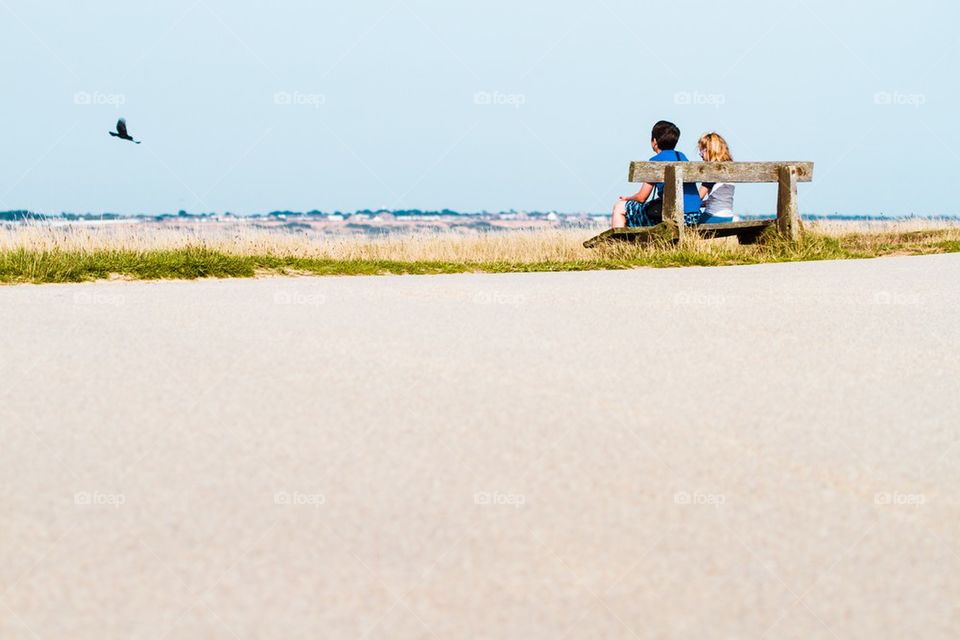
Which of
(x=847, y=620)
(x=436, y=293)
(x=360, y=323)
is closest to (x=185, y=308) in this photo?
(x=360, y=323)

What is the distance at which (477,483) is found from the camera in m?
3.39

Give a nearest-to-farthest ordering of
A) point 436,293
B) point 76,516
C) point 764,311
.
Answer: point 76,516 < point 764,311 < point 436,293

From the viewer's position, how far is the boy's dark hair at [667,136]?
12.3 metres

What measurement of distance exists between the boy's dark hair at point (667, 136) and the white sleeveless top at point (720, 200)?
90 centimetres

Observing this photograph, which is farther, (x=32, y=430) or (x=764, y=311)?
(x=764, y=311)

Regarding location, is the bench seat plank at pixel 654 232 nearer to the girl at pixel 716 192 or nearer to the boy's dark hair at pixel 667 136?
the girl at pixel 716 192

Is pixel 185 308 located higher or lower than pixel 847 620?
higher

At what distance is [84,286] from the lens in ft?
30.9

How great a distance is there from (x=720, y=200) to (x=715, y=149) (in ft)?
2.26

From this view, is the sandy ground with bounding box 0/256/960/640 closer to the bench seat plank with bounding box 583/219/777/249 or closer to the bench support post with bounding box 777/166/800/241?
the bench seat plank with bounding box 583/219/777/249

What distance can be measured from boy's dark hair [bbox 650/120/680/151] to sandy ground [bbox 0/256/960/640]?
20.5ft

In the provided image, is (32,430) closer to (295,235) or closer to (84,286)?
(84,286)

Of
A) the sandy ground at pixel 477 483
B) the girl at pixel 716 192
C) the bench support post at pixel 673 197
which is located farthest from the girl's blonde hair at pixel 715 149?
the sandy ground at pixel 477 483

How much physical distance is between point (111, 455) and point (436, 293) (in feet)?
16.8
